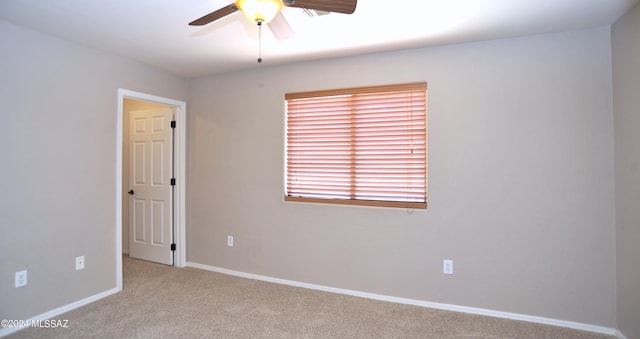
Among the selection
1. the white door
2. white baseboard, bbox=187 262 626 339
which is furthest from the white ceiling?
white baseboard, bbox=187 262 626 339

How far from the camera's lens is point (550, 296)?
8.34 feet

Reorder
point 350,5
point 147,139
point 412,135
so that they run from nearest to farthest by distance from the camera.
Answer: point 350,5 → point 412,135 → point 147,139

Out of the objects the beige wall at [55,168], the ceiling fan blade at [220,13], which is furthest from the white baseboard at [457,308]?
the ceiling fan blade at [220,13]

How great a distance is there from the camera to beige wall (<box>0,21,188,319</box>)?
2.42m

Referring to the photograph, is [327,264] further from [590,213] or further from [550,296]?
[590,213]

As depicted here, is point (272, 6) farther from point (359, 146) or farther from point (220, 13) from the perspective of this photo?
point (359, 146)

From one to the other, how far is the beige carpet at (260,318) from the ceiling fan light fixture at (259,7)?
2.15m

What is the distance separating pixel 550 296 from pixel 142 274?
3988mm

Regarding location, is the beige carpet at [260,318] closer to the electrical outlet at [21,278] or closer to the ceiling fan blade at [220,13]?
the electrical outlet at [21,278]

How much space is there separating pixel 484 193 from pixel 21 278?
3.77 m

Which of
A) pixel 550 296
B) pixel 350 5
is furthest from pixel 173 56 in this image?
pixel 550 296

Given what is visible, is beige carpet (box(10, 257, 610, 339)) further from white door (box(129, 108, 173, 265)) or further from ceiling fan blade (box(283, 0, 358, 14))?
ceiling fan blade (box(283, 0, 358, 14))

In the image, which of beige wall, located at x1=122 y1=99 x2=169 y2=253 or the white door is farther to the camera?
beige wall, located at x1=122 y1=99 x2=169 y2=253

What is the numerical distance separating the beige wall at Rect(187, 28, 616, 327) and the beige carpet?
0.69 ft
